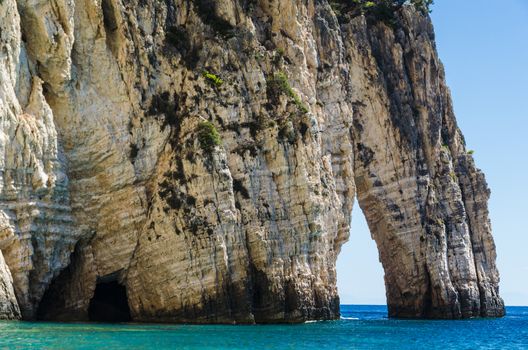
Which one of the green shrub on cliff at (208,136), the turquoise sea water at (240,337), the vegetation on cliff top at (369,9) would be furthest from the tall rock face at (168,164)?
the vegetation on cliff top at (369,9)

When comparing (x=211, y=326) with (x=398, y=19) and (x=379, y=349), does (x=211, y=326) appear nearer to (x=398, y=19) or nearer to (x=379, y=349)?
(x=379, y=349)

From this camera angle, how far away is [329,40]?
52.9 m

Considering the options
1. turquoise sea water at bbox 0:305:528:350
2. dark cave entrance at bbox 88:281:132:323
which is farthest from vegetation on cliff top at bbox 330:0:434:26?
dark cave entrance at bbox 88:281:132:323

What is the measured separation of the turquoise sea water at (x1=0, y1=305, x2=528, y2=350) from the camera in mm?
26750

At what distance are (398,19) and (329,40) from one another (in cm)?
1105

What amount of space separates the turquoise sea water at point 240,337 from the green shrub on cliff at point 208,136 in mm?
9023

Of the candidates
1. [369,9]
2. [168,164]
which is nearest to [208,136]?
[168,164]

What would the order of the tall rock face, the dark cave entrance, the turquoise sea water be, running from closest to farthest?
the turquoise sea water < the tall rock face < the dark cave entrance

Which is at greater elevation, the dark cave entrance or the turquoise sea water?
the dark cave entrance

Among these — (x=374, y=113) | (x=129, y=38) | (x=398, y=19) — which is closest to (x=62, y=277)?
(x=129, y=38)

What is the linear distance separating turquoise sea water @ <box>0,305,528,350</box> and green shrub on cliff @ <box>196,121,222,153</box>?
9.02 m

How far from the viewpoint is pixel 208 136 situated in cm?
4034

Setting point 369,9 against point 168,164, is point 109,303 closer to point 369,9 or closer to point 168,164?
point 168,164

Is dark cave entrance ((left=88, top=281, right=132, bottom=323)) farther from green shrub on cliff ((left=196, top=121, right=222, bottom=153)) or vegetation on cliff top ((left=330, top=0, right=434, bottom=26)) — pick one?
vegetation on cliff top ((left=330, top=0, right=434, bottom=26))
